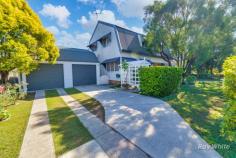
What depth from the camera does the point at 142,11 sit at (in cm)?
1396

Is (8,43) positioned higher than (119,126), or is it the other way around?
(8,43)

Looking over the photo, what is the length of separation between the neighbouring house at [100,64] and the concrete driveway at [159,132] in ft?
20.5

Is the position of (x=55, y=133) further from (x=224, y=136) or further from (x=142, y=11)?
(x=142, y=11)

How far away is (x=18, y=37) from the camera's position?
26.9ft

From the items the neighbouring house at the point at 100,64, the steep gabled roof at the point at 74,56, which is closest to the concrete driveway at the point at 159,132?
the neighbouring house at the point at 100,64


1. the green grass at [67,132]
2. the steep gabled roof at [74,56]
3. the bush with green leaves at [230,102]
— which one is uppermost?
the steep gabled roof at [74,56]

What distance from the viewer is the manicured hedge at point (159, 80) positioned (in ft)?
28.6

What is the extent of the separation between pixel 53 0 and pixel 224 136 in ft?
46.1

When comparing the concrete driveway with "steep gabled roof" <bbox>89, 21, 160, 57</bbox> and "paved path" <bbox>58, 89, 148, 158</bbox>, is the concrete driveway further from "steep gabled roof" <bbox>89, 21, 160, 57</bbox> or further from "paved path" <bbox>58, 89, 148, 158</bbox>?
"steep gabled roof" <bbox>89, 21, 160, 57</bbox>

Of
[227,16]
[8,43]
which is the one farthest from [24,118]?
[227,16]

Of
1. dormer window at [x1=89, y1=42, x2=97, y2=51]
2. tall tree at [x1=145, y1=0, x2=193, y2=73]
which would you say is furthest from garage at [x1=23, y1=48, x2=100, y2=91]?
tall tree at [x1=145, y1=0, x2=193, y2=73]

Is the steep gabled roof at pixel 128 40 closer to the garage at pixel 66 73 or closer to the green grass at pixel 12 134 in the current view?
the garage at pixel 66 73

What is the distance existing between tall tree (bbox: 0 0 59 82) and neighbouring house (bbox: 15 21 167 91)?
3776mm

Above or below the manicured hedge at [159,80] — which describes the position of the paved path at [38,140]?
below
